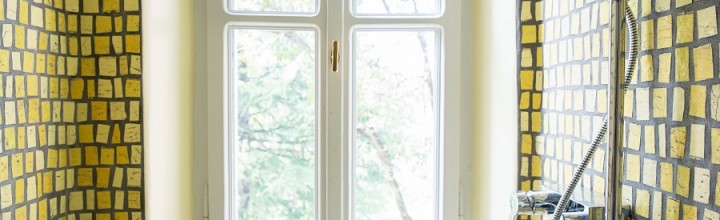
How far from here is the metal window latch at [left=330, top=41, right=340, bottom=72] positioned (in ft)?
5.03

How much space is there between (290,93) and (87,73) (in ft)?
1.60

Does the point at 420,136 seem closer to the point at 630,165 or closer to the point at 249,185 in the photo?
the point at 249,185

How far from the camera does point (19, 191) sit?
3.55 feet

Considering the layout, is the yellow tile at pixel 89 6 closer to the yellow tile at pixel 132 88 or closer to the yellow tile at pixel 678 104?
the yellow tile at pixel 132 88

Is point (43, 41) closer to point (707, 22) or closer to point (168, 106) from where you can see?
point (168, 106)

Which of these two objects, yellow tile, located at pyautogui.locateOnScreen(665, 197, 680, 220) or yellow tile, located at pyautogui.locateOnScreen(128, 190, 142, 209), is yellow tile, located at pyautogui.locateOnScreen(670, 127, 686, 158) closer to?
yellow tile, located at pyautogui.locateOnScreen(665, 197, 680, 220)

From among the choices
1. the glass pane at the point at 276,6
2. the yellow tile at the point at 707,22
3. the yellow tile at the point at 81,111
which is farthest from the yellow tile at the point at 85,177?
the yellow tile at the point at 707,22

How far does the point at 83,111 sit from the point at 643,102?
1.04 m

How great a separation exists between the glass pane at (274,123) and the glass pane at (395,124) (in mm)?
123

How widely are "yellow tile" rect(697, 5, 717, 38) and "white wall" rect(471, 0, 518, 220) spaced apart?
0.53 meters

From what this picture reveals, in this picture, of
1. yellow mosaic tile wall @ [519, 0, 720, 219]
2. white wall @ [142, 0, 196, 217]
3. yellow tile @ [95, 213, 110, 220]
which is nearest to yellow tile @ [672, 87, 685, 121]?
yellow mosaic tile wall @ [519, 0, 720, 219]

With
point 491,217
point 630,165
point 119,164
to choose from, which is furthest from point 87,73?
point 630,165

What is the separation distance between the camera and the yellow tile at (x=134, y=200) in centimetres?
130

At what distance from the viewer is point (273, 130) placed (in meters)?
1.59
